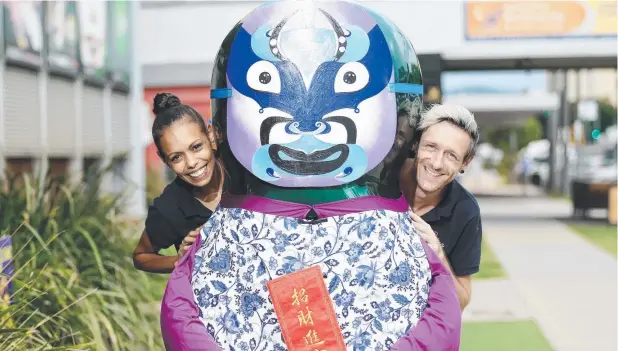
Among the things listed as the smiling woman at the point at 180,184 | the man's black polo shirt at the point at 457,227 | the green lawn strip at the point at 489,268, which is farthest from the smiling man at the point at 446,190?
the green lawn strip at the point at 489,268

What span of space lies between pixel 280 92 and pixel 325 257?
0.51 meters

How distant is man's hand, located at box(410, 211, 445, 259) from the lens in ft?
9.88

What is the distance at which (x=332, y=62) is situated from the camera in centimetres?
292

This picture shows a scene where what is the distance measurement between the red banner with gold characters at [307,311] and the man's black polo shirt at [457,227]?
543mm

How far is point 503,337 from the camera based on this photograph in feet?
25.5

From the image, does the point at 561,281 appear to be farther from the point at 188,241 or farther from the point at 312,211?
the point at 312,211

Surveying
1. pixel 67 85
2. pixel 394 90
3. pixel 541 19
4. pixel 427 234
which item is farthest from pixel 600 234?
pixel 394 90

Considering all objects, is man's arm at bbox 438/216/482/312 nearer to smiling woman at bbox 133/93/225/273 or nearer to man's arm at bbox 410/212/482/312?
man's arm at bbox 410/212/482/312

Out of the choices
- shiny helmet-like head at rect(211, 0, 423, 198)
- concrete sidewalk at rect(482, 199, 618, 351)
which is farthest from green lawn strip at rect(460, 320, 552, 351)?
shiny helmet-like head at rect(211, 0, 423, 198)

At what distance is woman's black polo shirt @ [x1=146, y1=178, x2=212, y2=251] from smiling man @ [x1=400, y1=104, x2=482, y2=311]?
0.72 meters

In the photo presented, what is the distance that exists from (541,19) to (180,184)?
1489cm

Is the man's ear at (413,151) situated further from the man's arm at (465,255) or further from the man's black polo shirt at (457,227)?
the man's arm at (465,255)

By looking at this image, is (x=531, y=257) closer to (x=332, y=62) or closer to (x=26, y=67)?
(x=26, y=67)

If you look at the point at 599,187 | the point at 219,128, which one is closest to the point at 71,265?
the point at 219,128
